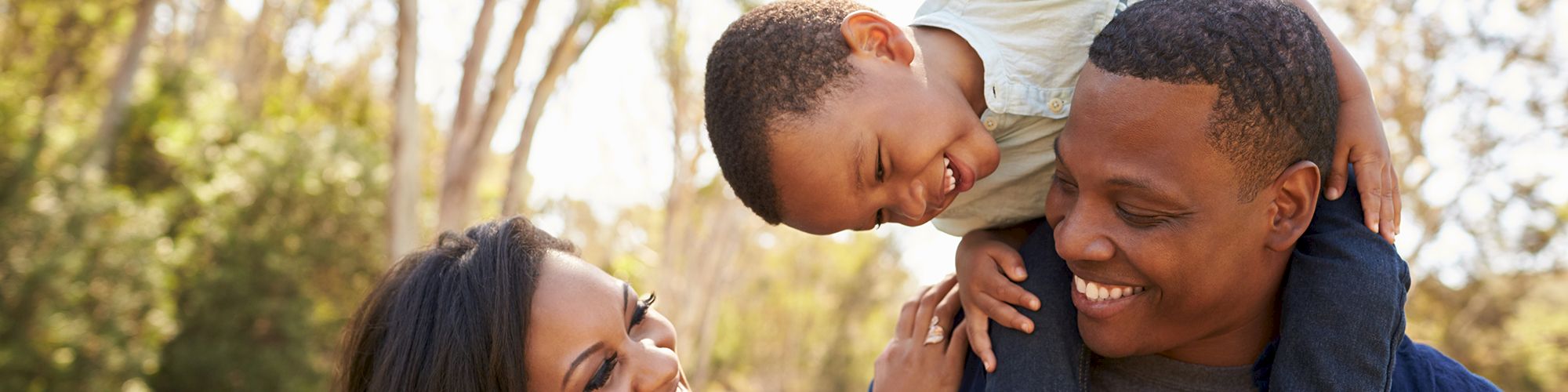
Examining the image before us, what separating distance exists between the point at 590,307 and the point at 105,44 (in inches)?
768

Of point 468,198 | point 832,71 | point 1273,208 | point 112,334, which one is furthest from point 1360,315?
point 112,334

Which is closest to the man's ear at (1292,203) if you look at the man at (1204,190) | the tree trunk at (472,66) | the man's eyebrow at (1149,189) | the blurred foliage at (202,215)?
the man at (1204,190)

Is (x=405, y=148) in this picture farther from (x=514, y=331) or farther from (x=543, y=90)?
(x=514, y=331)

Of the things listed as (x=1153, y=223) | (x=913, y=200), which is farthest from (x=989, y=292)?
(x=1153, y=223)

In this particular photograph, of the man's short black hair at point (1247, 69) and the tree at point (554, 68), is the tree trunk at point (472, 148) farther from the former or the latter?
the man's short black hair at point (1247, 69)

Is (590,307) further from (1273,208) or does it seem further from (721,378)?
(721,378)

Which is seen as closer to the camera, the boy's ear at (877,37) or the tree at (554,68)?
the boy's ear at (877,37)

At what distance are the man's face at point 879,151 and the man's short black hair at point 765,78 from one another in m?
0.03

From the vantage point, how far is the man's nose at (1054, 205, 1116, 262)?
212 centimetres

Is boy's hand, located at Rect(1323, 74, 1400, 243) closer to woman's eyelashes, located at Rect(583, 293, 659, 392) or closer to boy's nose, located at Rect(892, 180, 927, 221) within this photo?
boy's nose, located at Rect(892, 180, 927, 221)

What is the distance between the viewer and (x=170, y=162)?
17.0 metres

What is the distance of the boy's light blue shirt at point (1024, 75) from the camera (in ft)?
8.50

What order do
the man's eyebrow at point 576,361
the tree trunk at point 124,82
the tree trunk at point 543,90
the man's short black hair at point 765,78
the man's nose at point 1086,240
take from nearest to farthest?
the man's nose at point 1086,240, the man's eyebrow at point 576,361, the man's short black hair at point 765,78, the tree trunk at point 543,90, the tree trunk at point 124,82

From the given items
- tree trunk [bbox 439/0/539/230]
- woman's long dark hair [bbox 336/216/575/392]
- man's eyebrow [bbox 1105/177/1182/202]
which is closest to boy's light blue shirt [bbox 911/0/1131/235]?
man's eyebrow [bbox 1105/177/1182/202]
